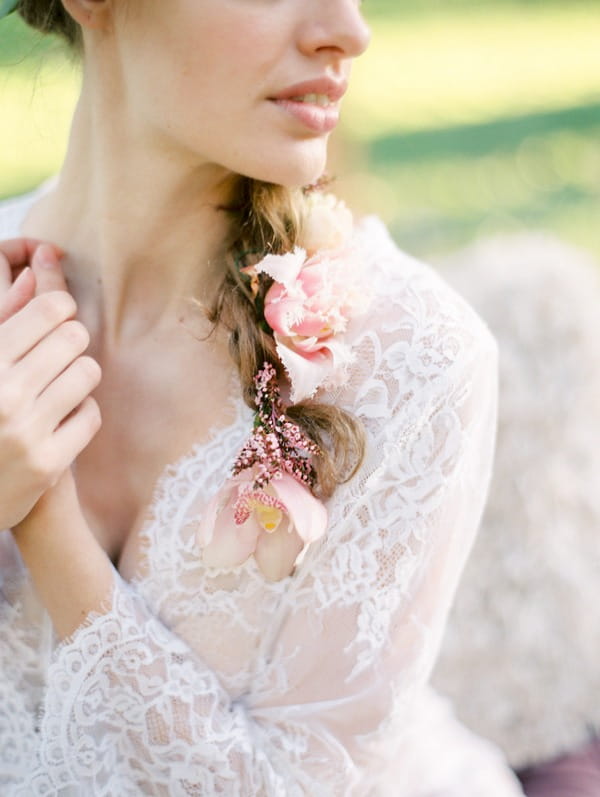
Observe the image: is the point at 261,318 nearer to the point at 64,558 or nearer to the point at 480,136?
the point at 64,558

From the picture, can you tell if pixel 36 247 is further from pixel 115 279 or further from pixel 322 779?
pixel 322 779

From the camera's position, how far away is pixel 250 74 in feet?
4.24

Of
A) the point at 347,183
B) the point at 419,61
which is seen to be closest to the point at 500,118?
the point at 419,61

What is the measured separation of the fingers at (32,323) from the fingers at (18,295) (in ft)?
0.17

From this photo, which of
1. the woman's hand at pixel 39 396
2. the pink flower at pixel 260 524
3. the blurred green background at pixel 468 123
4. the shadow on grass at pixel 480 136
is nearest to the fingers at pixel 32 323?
the woman's hand at pixel 39 396

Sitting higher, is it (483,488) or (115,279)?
(115,279)

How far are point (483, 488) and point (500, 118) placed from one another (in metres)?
4.20

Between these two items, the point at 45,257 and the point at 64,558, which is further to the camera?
the point at 45,257

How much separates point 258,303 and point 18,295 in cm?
33

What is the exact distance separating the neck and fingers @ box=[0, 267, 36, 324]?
126mm

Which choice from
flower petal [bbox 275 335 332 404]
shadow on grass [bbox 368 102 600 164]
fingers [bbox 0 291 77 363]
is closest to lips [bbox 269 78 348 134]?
flower petal [bbox 275 335 332 404]

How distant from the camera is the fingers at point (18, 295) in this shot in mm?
1449

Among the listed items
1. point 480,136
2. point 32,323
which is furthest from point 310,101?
point 480,136

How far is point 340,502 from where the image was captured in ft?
4.54
